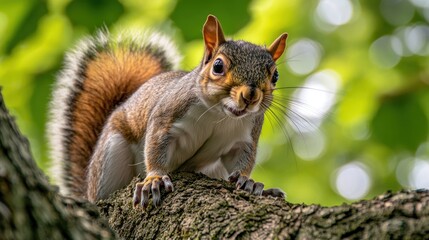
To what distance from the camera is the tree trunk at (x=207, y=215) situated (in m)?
1.29

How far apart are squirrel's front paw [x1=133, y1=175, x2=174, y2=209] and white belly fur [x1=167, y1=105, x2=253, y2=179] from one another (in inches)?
17.6

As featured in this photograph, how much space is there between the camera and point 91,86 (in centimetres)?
377

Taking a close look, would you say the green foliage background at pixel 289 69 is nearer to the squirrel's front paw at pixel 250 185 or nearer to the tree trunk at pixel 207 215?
the squirrel's front paw at pixel 250 185

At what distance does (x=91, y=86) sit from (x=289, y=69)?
2.55m

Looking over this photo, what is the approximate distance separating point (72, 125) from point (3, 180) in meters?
2.45

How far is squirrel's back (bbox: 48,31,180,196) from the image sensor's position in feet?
11.9

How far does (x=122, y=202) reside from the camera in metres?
2.52

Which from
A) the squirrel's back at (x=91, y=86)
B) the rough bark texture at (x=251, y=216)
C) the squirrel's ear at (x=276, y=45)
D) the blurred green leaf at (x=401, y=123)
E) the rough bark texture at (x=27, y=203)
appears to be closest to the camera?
the rough bark texture at (x=27, y=203)

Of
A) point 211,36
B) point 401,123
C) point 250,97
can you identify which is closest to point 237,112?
point 250,97

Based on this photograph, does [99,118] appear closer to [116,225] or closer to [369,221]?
[116,225]

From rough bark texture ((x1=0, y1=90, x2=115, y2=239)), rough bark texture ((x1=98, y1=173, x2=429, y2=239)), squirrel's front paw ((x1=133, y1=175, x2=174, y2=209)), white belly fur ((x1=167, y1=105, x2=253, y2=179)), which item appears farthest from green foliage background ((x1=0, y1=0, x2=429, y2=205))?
rough bark texture ((x1=0, y1=90, x2=115, y2=239))

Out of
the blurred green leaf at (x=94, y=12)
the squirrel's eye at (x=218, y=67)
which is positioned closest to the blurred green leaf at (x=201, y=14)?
the squirrel's eye at (x=218, y=67)

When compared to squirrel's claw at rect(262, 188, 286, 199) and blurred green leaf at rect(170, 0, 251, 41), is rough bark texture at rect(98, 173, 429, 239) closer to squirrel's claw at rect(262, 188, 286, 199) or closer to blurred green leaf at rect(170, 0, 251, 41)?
squirrel's claw at rect(262, 188, 286, 199)

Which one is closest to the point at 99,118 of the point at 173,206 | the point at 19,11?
the point at 19,11
